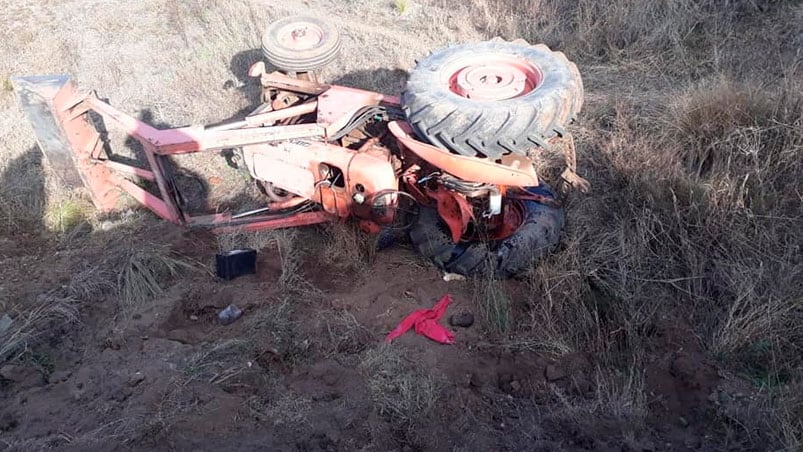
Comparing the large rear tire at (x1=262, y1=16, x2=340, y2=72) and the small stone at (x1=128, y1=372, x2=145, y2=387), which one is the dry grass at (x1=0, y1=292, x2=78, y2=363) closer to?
the small stone at (x1=128, y1=372, x2=145, y2=387)

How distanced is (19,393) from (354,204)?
1967mm

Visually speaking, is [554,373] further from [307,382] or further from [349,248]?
[349,248]

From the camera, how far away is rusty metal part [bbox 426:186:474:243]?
3637mm

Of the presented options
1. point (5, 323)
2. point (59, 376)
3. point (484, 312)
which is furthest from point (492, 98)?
point (5, 323)

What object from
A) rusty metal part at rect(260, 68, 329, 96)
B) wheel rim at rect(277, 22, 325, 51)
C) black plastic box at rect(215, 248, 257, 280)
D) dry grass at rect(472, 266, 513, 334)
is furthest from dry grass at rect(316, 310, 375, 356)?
wheel rim at rect(277, 22, 325, 51)

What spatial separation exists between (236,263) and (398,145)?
4.12 feet

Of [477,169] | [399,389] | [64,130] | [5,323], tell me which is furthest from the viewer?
[64,130]

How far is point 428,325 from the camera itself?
3465mm

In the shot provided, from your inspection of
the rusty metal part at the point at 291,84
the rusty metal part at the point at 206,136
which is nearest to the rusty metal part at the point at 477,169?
the rusty metal part at the point at 206,136

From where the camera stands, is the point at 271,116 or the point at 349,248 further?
the point at 271,116

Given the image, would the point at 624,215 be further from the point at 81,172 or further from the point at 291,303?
the point at 81,172

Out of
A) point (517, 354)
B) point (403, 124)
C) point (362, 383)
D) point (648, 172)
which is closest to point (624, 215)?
point (648, 172)

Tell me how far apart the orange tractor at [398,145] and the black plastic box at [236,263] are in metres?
0.25

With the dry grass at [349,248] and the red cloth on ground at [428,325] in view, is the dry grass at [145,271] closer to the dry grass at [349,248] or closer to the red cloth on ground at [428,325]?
the dry grass at [349,248]
